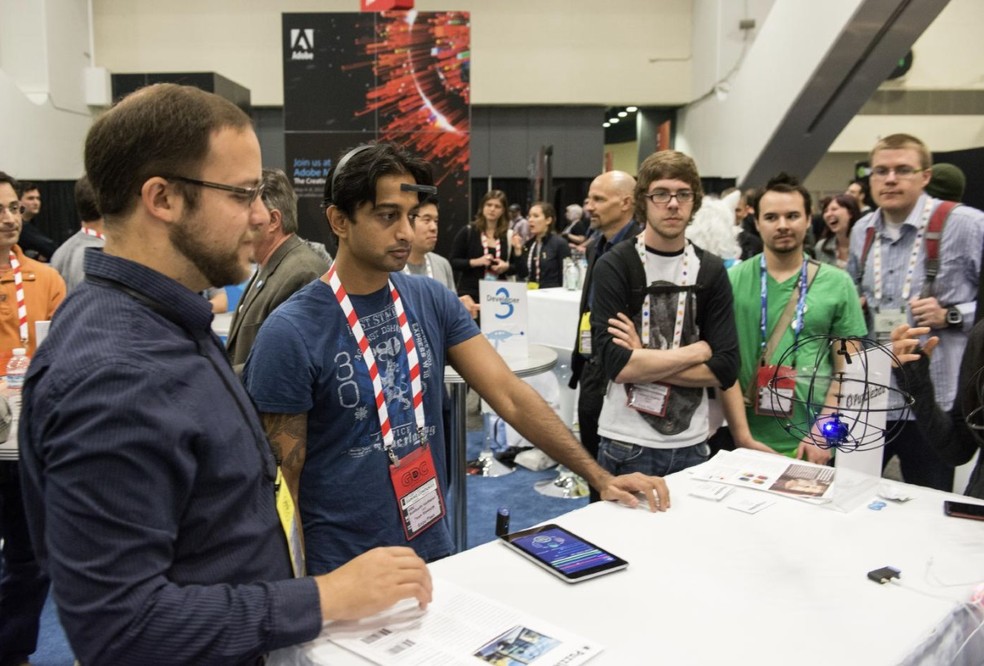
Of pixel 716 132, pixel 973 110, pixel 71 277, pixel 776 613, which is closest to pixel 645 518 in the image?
pixel 776 613

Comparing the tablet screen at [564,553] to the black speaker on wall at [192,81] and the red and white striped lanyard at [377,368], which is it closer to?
the red and white striped lanyard at [377,368]

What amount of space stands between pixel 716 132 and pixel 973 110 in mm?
3341

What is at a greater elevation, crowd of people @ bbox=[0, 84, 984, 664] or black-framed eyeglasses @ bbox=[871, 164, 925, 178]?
black-framed eyeglasses @ bbox=[871, 164, 925, 178]

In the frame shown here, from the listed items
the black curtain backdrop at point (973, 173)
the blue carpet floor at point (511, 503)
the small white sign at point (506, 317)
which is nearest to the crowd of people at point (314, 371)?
the small white sign at point (506, 317)

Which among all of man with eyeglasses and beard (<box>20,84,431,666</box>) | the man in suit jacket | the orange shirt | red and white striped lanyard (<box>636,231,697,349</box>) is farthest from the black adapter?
the orange shirt

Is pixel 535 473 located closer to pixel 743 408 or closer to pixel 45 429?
pixel 743 408

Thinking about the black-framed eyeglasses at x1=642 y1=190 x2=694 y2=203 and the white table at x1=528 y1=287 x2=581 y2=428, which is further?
the white table at x1=528 y1=287 x2=581 y2=428

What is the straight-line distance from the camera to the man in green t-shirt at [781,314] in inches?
95.2

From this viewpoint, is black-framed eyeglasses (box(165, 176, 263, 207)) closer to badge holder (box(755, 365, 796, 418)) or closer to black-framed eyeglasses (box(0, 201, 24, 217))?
badge holder (box(755, 365, 796, 418))

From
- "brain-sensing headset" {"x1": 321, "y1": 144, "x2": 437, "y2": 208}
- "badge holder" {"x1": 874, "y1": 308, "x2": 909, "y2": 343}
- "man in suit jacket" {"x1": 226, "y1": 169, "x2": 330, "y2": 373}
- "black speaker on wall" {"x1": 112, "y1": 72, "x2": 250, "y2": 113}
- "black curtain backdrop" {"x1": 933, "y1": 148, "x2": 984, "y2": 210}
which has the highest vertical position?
"black speaker on wall" {"x1": 112, "y1": 72, "x2": 250, "y2": 113}

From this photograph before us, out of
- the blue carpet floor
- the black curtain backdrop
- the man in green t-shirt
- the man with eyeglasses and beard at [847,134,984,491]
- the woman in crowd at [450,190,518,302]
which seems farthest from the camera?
the black curtain backdrop

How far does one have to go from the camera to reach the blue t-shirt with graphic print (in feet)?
4.78

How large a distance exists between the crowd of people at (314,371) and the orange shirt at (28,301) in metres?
0.01

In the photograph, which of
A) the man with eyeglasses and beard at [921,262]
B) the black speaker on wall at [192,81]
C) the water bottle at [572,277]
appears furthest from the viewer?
the black speaker on wall at [192,81]
